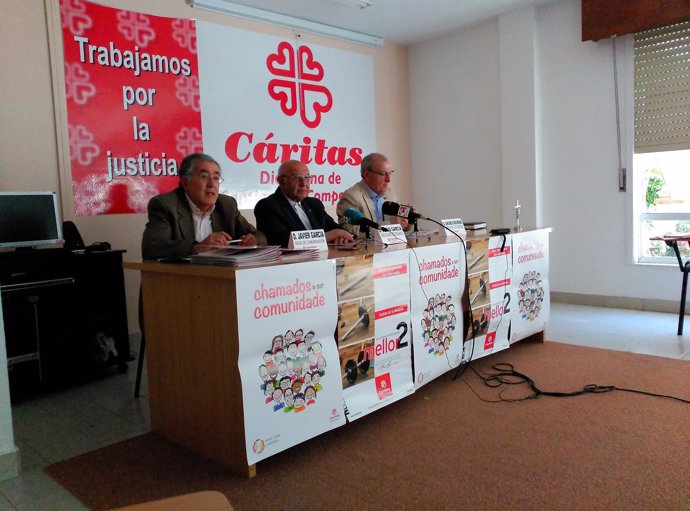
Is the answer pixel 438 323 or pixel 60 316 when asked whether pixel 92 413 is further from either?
pixel 438 323

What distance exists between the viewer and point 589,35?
459cm

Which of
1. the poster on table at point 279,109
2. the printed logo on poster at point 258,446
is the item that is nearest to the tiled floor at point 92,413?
the printed logo on poster at point 258,446

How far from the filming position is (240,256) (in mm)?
1928

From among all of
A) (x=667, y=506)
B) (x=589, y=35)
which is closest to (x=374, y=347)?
(x=667, y=506)

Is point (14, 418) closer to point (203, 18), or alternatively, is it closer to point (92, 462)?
point (92, 462)

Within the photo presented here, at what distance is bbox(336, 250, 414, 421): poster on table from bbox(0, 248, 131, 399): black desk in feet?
6.16

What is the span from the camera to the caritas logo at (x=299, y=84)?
489cm

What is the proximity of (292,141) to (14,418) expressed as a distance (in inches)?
127

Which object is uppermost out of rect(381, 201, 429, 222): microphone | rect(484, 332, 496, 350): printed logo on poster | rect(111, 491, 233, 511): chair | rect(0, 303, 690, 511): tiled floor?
rect(381, 201, 429, 222): microphone

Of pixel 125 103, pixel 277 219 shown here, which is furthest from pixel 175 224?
pixel 125 103

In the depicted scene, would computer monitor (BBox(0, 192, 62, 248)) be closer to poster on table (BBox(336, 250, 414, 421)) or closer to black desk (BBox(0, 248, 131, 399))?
black desk (BBox(0, 248, 131, 399))

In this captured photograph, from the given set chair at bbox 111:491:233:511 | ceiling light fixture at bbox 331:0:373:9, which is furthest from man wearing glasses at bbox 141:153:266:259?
ceiling light fixture at bbox 331:0:373:9

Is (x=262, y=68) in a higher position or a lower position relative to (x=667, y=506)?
higher

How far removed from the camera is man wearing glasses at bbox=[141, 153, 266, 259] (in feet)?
8.22
